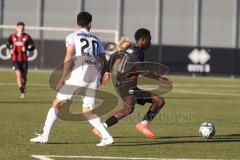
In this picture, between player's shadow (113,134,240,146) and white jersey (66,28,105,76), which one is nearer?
white jersey (66,28,105,76)

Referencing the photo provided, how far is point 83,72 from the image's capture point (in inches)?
475

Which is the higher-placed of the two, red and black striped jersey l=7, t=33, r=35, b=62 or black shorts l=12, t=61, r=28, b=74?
red and black striped jersey l=7, t=33, r=35, b=62

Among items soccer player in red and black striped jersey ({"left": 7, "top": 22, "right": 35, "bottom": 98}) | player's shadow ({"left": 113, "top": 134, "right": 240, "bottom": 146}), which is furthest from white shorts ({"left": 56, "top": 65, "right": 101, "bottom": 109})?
soccer player in red and black striped jersey ({"left": 7, "top": 22, "right": 35, "bottom": 98})

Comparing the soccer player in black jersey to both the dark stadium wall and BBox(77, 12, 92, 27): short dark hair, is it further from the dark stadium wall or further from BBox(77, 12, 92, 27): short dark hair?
the dark stadium wall

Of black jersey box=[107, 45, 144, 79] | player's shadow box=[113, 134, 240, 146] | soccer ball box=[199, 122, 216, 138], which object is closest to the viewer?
player's shadow box=[113, 134, 240, 146]

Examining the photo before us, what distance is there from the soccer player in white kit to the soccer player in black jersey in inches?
37.0

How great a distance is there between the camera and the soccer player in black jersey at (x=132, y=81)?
13.2m

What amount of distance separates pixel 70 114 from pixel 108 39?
28411mm

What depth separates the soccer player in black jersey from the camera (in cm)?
1320

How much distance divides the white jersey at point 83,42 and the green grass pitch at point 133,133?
150 cm

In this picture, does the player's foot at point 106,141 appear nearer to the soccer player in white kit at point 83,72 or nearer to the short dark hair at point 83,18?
the soccer player in white kit at point 83,72

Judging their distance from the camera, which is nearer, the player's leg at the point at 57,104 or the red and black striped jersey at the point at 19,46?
the player's leg at the point at 57,104

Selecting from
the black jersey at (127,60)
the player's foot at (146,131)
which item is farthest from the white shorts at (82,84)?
the player's foot at (146,131)

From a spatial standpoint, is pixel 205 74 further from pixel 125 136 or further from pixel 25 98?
pixel 125 136
